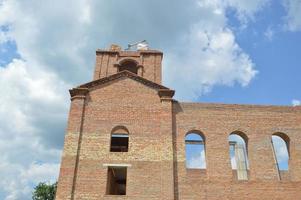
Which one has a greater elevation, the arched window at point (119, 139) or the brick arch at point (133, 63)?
the brick arch at point (133, 63)

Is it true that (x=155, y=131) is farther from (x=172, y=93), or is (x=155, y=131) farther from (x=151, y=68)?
(x=151, y=68)

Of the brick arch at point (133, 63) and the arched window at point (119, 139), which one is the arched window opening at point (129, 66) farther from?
the arched window at point (119, 139)

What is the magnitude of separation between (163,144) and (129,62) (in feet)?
25.9

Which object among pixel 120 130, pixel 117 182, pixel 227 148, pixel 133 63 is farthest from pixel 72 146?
pixel 133 63

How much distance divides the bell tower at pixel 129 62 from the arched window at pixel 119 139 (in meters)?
4.37

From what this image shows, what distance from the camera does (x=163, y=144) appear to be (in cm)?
1555

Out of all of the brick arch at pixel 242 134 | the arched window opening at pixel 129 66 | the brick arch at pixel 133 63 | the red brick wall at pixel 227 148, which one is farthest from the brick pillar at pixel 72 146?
the brick arch at pixel 242 134

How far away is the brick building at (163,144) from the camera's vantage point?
48.5 ft

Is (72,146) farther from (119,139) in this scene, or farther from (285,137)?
(285,137)

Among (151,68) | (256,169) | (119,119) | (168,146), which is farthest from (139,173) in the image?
(151,68)

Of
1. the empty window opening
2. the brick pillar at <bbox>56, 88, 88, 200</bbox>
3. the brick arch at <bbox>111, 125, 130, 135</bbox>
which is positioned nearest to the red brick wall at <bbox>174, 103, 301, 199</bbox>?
the brick arch at <bbox>111, 125, 130, 135</bbox>

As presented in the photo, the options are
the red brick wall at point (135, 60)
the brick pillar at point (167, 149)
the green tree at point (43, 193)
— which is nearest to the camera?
the brick pillar at point (167, 149)

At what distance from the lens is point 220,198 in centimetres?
1478

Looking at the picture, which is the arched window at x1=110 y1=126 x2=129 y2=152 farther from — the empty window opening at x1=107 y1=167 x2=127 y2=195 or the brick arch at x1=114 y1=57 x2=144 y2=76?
the brick arch at x1=114 y1=57 x2=144 y2=76
